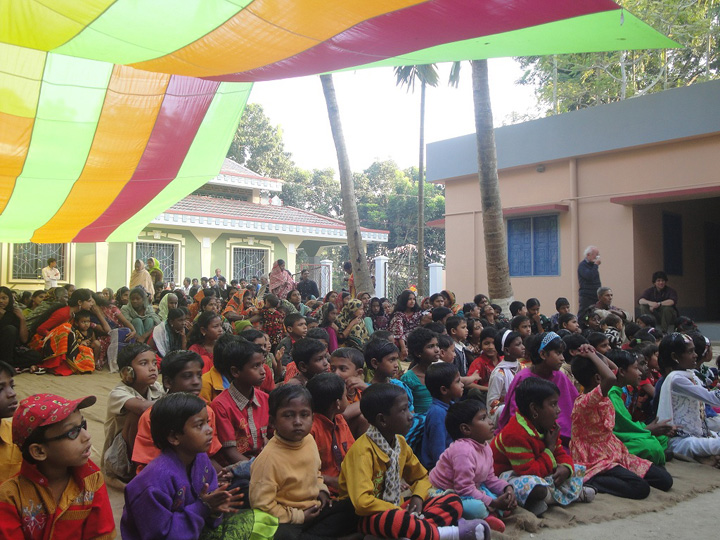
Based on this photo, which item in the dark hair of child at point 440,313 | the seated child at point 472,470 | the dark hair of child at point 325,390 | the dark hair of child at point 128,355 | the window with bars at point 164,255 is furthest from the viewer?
the window with bars at point 164,255

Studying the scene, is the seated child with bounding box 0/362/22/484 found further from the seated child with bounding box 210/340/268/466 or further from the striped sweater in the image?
the striped sweater

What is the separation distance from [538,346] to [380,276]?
13.8 m

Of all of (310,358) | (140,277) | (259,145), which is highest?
(259,145)

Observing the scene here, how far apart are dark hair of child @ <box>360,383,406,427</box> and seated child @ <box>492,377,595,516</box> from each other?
0.98 metres

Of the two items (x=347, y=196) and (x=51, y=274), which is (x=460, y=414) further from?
(x=51, y=274)

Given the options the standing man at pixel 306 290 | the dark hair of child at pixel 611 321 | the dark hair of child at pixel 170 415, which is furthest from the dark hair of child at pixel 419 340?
the standing man at pixel 306 290

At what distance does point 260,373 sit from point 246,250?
1538 cm

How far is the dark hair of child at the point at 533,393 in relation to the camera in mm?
3588

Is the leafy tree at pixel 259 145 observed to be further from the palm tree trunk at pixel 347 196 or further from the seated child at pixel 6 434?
the seated child at pixel 6 434

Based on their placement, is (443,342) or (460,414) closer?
(460,414)

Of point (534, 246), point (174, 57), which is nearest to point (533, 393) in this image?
point (174, 57)

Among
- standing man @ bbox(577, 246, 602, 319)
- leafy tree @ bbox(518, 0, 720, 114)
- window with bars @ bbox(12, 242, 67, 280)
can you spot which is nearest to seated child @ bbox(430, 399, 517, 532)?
standing man @ bbox(577, 246, 602, 319)

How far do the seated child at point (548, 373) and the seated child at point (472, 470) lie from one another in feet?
2.36

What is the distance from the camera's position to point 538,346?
4.36 m
